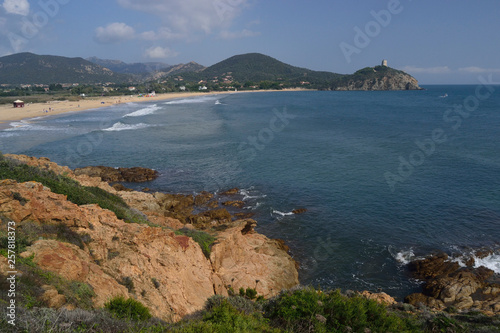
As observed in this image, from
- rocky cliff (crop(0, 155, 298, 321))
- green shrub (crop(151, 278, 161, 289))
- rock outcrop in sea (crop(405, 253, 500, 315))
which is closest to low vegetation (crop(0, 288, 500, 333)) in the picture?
rocky cliff (crop(0, 155, 298, 321))

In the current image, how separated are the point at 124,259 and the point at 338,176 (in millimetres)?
25155

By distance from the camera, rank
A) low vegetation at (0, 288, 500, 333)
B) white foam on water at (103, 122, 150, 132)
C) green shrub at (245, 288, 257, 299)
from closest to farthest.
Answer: low vegetation at (0, 288, 500, 333)
green shrub at (245, 288, 257, 299)
white foam on water at (103, 122, 150, 132)

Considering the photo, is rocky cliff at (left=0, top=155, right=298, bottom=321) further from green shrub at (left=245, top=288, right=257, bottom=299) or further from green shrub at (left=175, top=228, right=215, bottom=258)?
green shrub at (left=245, top=288, right=257, bottom=299)

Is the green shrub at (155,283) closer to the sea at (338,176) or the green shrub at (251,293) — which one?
the green shrub at (251,293)

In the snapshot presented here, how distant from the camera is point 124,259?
10.3m

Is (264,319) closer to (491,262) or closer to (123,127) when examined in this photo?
(491,262)

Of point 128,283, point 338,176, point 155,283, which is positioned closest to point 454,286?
point 155,283

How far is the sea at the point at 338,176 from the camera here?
761 inches

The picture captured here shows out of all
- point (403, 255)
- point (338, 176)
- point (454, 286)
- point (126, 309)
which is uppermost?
point (126, 309)

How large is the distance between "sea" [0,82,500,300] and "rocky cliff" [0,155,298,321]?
4842mm

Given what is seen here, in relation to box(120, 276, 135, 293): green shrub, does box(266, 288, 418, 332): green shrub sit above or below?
below

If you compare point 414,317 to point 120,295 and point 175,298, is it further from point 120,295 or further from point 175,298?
point 120,295

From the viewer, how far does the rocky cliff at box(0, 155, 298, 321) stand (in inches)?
333

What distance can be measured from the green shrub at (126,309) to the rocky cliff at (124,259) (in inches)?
13.4
